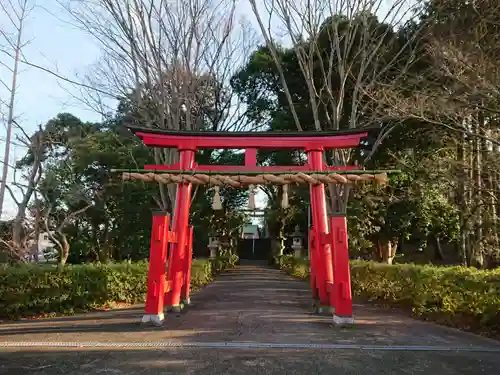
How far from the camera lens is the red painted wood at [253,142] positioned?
9539 millimetres

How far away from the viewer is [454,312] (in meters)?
8.56

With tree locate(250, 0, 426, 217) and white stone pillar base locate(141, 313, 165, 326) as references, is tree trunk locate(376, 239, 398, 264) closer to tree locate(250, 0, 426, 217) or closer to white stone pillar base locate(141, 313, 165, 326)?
tree locate(250, 0, 426, 217)

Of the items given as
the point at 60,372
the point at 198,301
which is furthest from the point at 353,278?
the point at 60,372

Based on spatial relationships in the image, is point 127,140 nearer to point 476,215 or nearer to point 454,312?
point 476,215

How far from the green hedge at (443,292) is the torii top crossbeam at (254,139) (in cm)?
334

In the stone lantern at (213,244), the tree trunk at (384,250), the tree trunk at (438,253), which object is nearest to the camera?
the tree trunk at (384,250)

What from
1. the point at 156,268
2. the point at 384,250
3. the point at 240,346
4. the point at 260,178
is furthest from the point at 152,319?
the point at 384,250

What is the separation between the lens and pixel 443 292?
28.7ft

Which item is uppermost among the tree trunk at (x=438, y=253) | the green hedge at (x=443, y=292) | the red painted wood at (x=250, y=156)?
the red painted wood at (x=250, y=156)

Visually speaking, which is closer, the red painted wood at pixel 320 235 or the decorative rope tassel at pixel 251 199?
the red painted wood at pixel 320 235

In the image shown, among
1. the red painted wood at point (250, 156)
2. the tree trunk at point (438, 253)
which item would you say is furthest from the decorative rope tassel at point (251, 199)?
the tree trunk at point (438, 253)

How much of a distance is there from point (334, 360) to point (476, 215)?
9.12m

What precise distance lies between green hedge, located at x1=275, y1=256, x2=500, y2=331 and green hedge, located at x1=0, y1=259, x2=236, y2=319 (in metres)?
6.64

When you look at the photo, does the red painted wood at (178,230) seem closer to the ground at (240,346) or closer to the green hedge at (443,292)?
the ground at (240,346)
